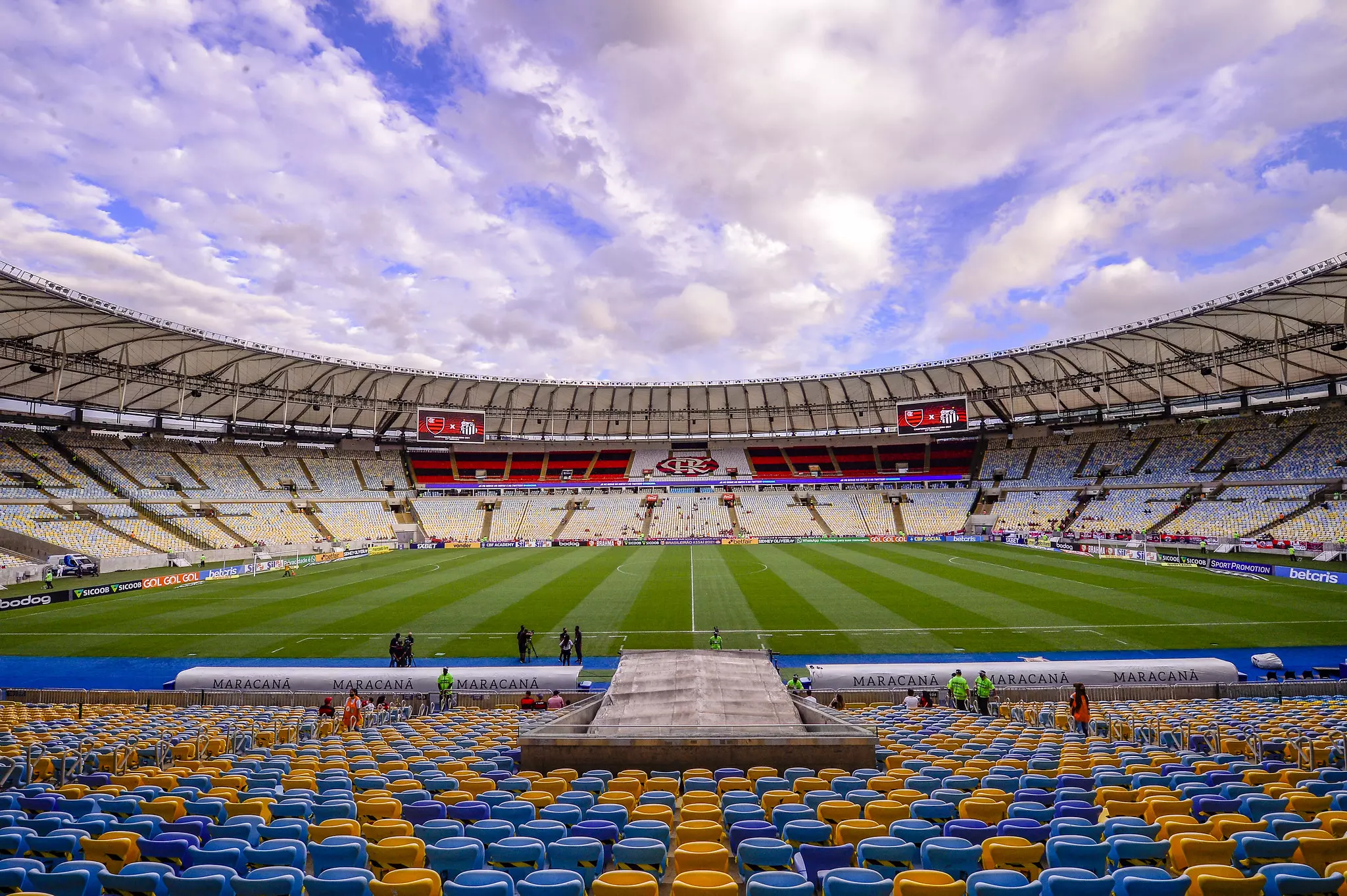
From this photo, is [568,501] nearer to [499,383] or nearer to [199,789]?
[499,383]

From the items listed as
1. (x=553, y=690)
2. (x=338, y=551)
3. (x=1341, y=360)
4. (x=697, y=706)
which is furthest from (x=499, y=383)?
(x=1341, y=360)

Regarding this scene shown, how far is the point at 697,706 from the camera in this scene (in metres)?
11.4

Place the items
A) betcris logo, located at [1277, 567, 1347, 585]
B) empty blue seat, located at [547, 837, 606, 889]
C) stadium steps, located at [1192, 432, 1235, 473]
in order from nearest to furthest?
empty blue seat, located at [547, 837, 606, 889], betcris logo, located at [1277, 567, 1347, 585], stadium steps, located at [1192, 432, 1235, 473]

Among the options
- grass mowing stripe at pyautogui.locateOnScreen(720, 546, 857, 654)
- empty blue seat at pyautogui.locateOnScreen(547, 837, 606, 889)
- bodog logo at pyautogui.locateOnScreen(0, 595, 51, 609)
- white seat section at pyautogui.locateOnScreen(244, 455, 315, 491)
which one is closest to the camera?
empty blue seat at pyautogui.locateOnScreen(547, 837, 606, 889)

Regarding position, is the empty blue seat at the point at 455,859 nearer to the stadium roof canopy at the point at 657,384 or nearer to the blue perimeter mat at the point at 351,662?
the blue perimeter mat at the point at 351,662

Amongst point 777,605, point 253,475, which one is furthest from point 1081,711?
point 253,475

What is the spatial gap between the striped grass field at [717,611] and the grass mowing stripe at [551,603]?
0.55ft

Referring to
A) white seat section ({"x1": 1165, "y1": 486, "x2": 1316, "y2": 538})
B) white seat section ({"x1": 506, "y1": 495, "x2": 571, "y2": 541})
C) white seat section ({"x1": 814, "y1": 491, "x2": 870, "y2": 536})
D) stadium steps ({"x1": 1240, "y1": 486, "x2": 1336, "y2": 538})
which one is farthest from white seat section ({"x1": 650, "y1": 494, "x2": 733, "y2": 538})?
stadium steps ({"x1": 1240, "y1": 486, "x2": 1336, "y2": 538})

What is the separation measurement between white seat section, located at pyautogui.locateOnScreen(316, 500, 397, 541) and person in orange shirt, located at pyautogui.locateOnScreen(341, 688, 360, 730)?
4970 centimetres

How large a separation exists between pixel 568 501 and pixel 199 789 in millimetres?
69112

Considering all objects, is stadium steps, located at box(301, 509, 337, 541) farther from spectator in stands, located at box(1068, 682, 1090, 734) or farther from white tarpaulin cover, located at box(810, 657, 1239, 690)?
spectator in stands, located at box(1068, 682, 1090, 734)

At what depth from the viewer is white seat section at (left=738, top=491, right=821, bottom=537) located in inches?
2650

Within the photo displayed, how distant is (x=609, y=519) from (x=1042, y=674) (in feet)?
183

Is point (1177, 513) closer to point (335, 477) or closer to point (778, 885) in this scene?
point (778, 885)
